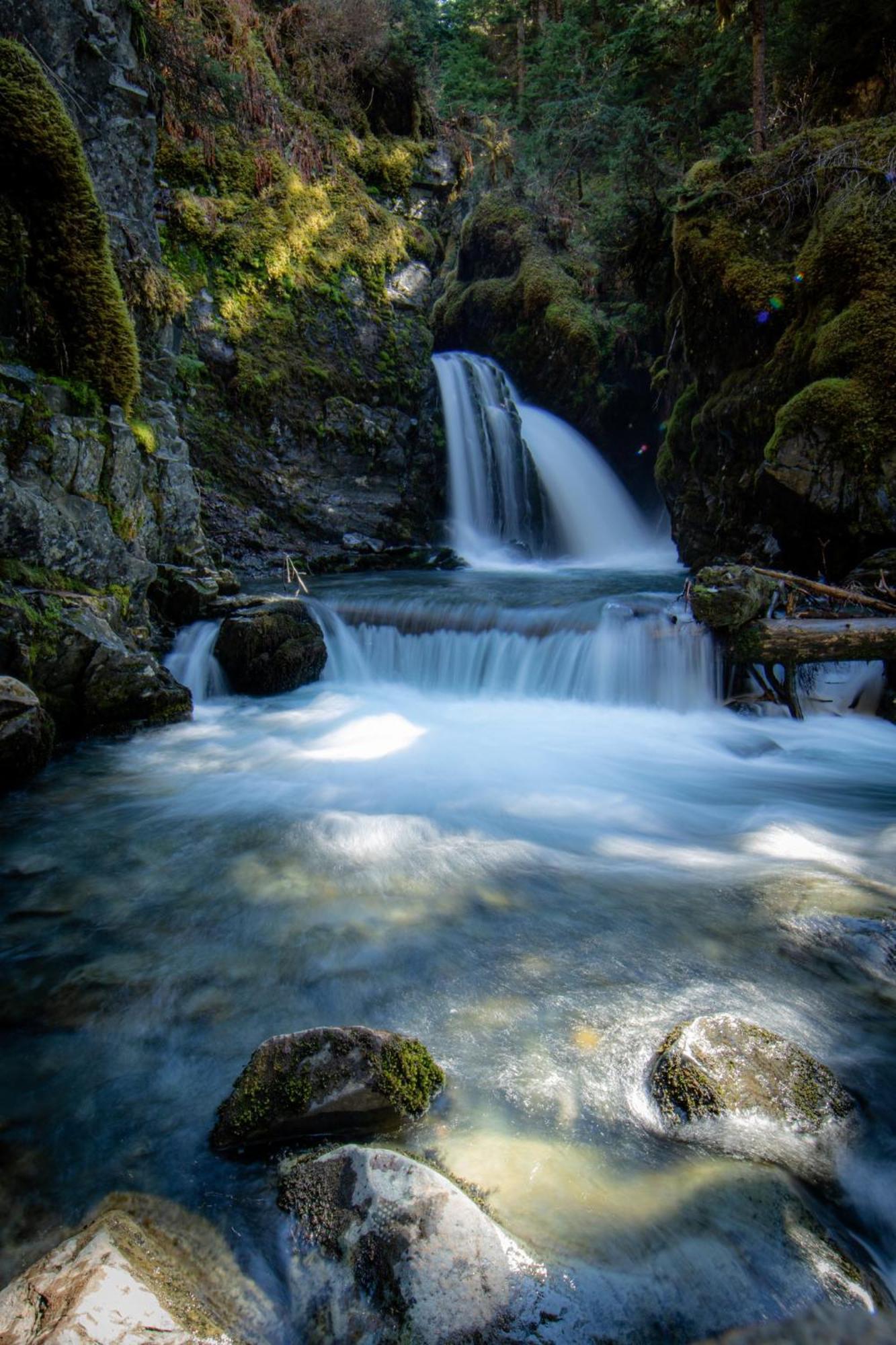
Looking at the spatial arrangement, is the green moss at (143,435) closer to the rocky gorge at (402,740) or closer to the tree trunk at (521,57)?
the rocky gorge at (402,740)

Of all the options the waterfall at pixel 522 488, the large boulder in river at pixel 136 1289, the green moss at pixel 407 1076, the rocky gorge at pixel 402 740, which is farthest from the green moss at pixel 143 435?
the waterfall at pixel 522 488

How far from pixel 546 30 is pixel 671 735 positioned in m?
25.1

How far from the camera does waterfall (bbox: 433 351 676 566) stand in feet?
50.8

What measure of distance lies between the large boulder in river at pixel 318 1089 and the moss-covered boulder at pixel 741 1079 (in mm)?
799

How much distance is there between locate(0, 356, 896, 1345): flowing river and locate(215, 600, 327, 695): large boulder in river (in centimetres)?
52

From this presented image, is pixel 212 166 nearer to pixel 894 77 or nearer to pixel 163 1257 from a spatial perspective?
pixel 894 77

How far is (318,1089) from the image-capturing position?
196 cm

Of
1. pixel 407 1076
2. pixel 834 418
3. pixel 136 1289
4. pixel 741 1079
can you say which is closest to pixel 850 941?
pixel 741 1079

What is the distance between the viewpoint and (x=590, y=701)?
7.91 meters

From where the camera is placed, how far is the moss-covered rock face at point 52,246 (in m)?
5.73

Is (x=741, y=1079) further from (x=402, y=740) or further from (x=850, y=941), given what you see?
(x=402, y=740)

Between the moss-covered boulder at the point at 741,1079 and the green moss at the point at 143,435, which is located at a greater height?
the green moss at the point at 143,435

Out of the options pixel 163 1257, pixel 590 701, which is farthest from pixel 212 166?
pixel 163 1257

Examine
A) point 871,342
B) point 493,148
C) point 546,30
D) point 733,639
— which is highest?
point 546,30
